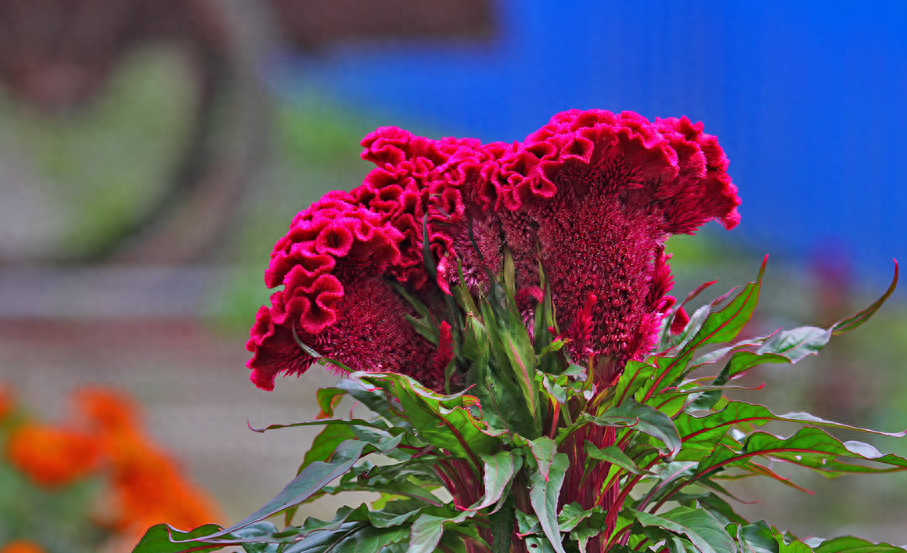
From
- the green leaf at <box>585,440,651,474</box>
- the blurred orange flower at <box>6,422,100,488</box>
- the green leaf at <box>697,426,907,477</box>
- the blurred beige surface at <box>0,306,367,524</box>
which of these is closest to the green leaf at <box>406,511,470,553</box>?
the green leaf at <box>585,440,651,474</box>

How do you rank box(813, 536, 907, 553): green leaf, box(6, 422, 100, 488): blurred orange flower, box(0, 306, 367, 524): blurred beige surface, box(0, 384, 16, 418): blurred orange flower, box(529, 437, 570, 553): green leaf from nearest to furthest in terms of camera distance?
box(529, 437, 570, 553): green leaf < box(813, 536, 907, 553): green leaf < box(6, 422, 100, 488): blurred orange flower < box(0, 384, 16, 418): blurred orange flower < box(0, 306, 367, 524): blurred beige surface

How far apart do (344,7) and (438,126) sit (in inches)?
40.7

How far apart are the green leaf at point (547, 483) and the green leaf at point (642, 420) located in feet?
0.12

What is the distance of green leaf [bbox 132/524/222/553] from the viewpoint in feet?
2.29

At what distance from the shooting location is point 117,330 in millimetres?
4746

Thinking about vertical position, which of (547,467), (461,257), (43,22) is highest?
(43,22)

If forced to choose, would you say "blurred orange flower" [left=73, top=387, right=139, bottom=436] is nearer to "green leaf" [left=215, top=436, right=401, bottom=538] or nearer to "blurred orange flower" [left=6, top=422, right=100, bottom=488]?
"blurred orange flower" [left=6, top=422, right=100, bottom=488]

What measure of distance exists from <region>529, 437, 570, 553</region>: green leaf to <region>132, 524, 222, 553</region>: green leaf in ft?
0.81

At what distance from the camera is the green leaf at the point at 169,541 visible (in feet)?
2.29

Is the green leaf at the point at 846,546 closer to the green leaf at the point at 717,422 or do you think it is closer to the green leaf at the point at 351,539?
the green leaf at the point at 717,422

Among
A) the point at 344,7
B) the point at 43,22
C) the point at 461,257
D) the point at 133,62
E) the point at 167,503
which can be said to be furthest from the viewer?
the point at 344,7

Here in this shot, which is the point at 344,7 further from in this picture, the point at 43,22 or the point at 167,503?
the point at 167,503

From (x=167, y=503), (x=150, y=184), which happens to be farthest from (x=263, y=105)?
(x=167, y=503)

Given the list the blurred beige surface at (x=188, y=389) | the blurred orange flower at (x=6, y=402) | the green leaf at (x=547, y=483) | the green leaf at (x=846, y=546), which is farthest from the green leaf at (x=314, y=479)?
the blurred beige surface at (x=188, y=389)
